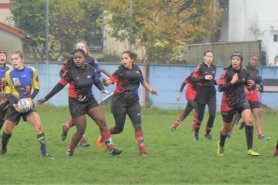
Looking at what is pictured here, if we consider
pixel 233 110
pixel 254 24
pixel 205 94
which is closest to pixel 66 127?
pixel 205 94

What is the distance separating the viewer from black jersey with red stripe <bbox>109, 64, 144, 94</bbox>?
37.8ft

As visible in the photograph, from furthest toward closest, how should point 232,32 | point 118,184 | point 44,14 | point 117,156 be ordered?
point 232,32
point 44,14
point 117,156
point 118,184

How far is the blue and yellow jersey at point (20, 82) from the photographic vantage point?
1104 cm

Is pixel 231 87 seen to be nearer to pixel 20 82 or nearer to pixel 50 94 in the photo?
pixel 50 94

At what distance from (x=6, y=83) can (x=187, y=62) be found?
1622cm

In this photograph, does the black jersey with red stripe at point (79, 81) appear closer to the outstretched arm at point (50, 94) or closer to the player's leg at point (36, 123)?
the outstretched arm at point (50, 94)

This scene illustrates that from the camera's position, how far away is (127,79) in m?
11.5

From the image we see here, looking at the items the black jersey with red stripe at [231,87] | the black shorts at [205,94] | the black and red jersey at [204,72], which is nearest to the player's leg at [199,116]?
the black shorts at [205,94]

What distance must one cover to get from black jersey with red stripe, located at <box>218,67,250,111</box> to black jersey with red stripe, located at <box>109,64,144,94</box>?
1.42 metres

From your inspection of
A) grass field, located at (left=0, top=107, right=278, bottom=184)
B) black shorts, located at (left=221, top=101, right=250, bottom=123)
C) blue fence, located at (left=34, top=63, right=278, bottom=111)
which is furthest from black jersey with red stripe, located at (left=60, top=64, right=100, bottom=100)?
blue fence, located at (left=34, top=63, right=278, bottom=111)

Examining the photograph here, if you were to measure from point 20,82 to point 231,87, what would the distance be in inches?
136

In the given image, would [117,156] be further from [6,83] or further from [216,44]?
[216,44]

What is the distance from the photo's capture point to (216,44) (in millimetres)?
26688

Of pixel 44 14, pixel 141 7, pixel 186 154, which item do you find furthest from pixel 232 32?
pixel 186 154
